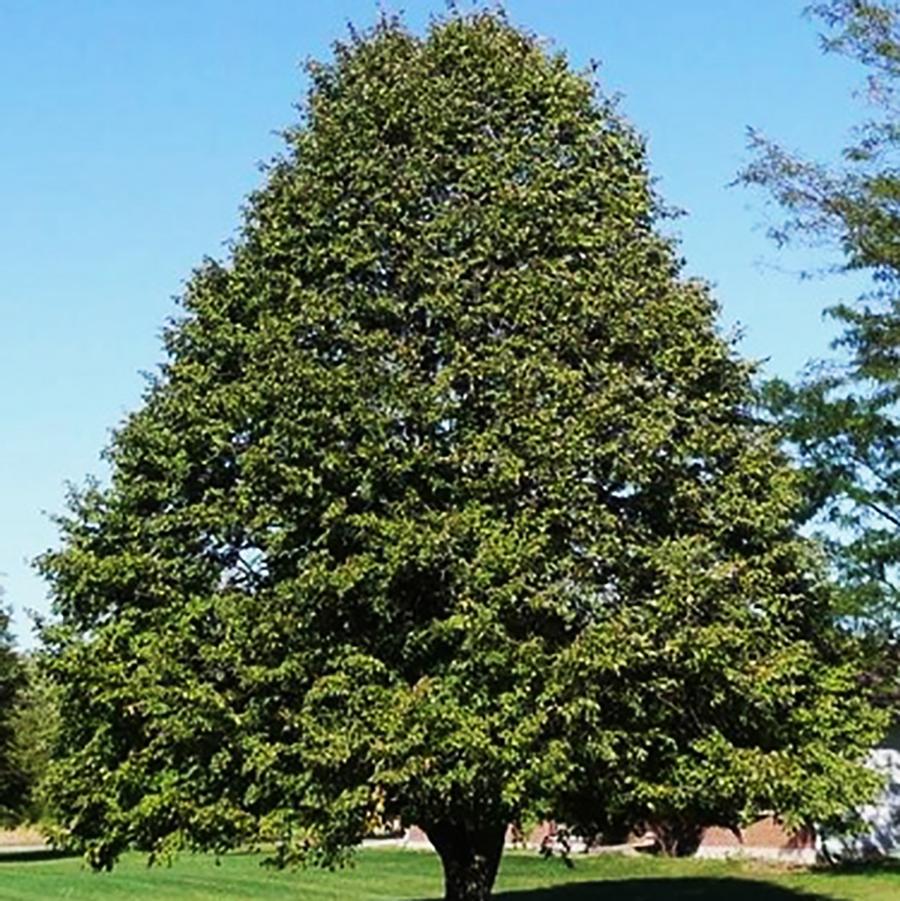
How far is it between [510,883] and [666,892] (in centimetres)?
393

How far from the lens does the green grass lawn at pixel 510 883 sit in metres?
25.9

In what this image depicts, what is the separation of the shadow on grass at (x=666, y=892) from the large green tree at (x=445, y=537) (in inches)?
296

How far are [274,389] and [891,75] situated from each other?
8532 mm

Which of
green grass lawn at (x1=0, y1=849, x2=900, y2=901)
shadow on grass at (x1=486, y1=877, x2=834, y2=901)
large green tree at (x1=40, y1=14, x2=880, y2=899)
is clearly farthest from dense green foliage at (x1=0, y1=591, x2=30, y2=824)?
large green tree at (x1=40, y1=14, x2=880, y2=899)

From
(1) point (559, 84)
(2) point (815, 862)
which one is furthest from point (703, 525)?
(2) point (815, 862)

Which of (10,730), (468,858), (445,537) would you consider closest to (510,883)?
(468,858)

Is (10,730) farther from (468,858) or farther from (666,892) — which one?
(468,858)

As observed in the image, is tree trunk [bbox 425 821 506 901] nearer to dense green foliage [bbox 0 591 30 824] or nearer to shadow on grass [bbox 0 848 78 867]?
shadow on grass [bbox 0 848 78 867]

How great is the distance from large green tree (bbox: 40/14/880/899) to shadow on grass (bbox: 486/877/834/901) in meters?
7.52

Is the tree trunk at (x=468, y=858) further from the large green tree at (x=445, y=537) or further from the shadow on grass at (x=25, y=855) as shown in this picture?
the shadow on grass at (x=25, y=855)

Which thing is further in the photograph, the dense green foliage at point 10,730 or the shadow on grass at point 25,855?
the dense green foliage at point 10,730

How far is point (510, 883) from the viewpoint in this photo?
29250 mm

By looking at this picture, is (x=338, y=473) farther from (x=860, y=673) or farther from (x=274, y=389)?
(x=860, y=673)

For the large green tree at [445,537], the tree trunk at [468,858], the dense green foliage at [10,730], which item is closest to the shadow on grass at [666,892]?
the large green tree at [445,537]
